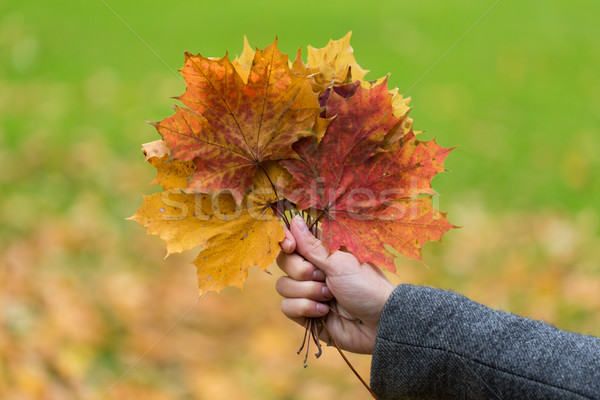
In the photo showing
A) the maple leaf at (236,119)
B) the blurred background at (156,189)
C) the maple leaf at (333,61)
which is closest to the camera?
the maple leaf at (236,119)

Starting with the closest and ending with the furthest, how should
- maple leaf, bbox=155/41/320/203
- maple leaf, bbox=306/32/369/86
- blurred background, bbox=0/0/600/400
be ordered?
maple leaf, bbox=155/41/320/203 < maple leaf, bbox=306/32/369/86 < blurred background, bbox=0/0/600/400

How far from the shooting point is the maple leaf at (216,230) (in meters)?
1.19

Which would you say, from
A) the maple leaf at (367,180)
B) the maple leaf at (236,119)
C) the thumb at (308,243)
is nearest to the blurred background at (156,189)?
the thumb at (308,243)

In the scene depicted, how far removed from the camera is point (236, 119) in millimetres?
1180

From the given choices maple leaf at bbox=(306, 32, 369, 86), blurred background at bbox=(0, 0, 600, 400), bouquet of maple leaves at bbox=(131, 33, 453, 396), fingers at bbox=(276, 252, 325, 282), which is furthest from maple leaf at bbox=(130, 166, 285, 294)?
blurred background at bbox=(0, 0, 600, 400)

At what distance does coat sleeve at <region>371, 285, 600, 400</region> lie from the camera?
113cm

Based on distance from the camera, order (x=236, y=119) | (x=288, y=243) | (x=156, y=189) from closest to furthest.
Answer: (x=236, y=119)
(x=288, y=243)
(x=156, y=189)

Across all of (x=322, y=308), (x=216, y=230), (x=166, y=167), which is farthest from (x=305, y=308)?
(x=166, y=167)

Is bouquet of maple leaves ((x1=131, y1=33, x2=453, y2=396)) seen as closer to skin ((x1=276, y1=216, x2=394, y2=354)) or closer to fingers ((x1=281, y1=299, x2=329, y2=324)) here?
skin ((x1=276, y1=216, x2=394, y2=354))

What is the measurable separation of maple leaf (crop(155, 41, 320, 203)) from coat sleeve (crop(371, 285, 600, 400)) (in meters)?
0.46

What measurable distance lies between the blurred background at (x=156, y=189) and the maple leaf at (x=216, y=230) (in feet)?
4.35

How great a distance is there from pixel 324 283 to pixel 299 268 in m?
0.08

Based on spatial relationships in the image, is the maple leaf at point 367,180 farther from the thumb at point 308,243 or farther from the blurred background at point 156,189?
the blurred background at point 156,189

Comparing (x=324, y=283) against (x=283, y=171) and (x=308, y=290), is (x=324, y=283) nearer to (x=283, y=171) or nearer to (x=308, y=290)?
(x=308, y=290)
